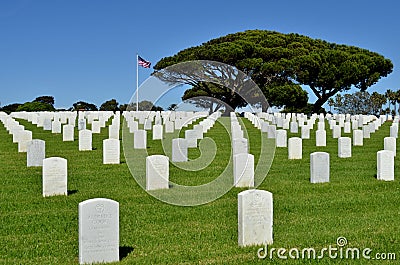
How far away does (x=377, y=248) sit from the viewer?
7.21m

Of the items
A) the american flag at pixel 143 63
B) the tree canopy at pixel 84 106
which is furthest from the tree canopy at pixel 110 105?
the american flag at pixel 143 63

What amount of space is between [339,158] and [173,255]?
1155 centimetres

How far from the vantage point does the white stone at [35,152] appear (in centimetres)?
1491

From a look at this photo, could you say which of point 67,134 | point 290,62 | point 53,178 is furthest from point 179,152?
point 290,62

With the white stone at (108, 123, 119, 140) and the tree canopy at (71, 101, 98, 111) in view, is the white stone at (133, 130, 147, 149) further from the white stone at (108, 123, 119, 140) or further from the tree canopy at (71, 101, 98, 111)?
the tree canopy at (71, 101, 98, 111)

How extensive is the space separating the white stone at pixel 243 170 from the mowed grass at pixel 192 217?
1.13 feet

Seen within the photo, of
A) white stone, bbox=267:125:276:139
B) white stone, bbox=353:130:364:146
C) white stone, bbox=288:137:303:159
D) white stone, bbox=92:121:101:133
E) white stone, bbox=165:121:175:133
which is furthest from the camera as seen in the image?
white stone, bbox=92:121:101:133

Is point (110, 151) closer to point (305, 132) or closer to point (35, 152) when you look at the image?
point (35, 152)

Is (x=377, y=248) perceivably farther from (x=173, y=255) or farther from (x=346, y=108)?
(x=346, y=108)

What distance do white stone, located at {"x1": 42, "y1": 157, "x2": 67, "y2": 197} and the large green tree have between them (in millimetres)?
44099

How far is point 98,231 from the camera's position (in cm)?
655

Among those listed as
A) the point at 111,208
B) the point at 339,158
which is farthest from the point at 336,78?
the point at 111,208

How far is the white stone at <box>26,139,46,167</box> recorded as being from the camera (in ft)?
48.9

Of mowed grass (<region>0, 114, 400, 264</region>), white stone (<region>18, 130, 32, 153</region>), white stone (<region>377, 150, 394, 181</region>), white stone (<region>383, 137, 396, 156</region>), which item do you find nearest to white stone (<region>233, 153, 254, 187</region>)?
mowed grass (<region>0, 114, 400, 264</region>)
